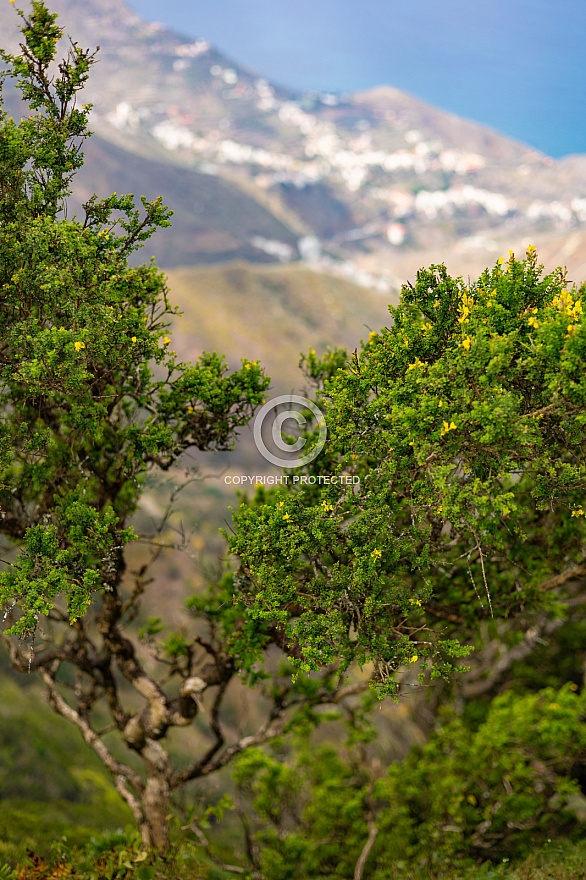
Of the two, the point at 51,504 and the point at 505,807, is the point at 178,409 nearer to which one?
the point at 51,504

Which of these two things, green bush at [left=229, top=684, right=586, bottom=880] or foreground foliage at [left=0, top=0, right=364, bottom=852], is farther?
green bush at [left=229, top=684, right=586, bottom=880]

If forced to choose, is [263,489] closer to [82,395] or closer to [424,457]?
[82,395]

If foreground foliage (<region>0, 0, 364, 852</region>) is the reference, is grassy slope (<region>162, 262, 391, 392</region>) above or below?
above

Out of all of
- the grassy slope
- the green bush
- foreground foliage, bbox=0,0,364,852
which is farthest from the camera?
the grassy slope

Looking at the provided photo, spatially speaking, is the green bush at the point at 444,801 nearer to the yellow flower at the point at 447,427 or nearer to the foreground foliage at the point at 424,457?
the foreground foliage at the point at 424,457

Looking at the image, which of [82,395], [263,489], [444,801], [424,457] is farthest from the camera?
[444,801]

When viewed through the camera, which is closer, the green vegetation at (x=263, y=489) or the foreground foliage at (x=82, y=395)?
the green vegetation at (x=263, y=489)

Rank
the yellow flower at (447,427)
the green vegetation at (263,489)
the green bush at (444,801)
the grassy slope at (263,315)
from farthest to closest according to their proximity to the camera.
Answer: the grassy slope at (263,315) < the green bush at (444,801) < the green vegetation at (263,489) < the yellow flower at (447,427)

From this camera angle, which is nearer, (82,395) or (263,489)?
(82,395)

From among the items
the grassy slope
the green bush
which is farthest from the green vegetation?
the grassy slope

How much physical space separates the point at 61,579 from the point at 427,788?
42.6 ft

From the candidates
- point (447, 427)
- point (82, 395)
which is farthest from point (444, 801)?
point (82, 395)

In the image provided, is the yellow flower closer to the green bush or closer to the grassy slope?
the green bush

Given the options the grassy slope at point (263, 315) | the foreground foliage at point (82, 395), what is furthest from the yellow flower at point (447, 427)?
the grassy slope at point (263, 315)
